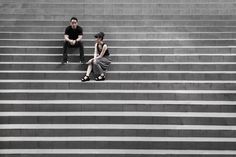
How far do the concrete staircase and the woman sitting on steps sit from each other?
0.19 meters

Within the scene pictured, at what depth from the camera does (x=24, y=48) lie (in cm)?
832

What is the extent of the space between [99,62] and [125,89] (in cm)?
89

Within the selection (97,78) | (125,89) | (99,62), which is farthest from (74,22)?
(125,89)

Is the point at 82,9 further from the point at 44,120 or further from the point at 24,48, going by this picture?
the point at 44,120

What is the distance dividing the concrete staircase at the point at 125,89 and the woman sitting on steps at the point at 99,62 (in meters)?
0.19

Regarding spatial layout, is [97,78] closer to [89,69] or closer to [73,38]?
[89,69]

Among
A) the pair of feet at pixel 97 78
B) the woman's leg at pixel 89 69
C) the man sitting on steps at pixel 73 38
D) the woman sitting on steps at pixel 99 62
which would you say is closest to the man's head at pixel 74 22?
the man sitting on steps at pixel 73 38

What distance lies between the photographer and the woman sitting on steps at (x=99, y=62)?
7.55 m

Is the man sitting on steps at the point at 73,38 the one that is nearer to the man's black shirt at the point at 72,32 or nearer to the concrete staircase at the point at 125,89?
the man's black shirt at the point at 72,32

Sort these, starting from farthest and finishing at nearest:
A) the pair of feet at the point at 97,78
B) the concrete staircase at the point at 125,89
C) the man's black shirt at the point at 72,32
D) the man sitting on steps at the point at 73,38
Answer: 1. the man's black shirt at the point at 72,32
2. the man sitting on steps at the point at 73,38
3. the pair of feet at the point at 97,78
4. the concrete staircase at the point at 125,89

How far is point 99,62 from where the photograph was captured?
7.63m

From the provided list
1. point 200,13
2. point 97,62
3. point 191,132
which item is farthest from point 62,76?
point 200,13

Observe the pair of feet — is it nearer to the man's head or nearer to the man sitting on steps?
the man sitting on steps

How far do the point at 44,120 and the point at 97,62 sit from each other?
1824mm
